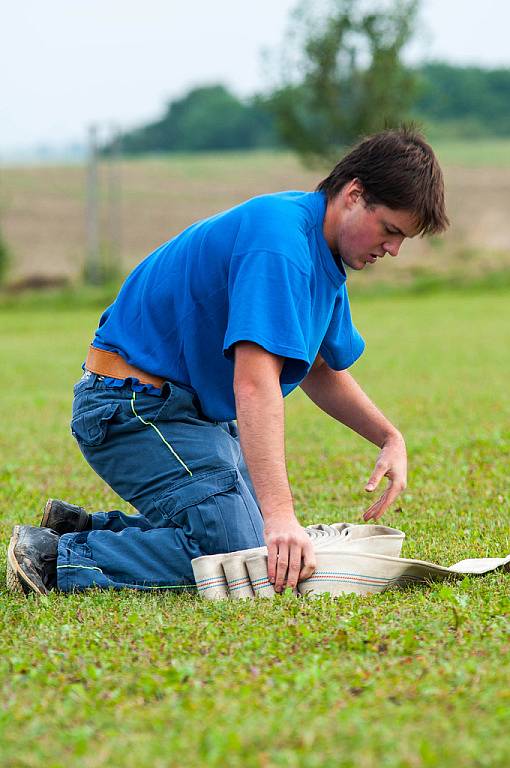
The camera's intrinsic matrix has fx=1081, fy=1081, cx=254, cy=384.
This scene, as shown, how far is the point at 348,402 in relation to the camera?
4.87m

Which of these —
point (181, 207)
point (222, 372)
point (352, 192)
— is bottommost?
point (181, 207)

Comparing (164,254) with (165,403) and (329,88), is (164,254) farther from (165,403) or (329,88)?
(329,88)

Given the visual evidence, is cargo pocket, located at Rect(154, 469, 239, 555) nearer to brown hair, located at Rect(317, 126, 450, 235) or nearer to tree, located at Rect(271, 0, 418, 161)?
brown hair, located at Rect(317, 126, 450, 235)

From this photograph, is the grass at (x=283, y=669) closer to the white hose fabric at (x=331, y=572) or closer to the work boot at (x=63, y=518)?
the white hose fabric at (x=331, y=572)

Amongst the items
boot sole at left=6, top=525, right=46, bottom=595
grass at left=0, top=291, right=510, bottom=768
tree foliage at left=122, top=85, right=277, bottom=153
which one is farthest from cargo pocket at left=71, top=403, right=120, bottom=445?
tree foliage at left=122, top=85, right=277, bottom=153

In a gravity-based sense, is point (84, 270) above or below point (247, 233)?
below

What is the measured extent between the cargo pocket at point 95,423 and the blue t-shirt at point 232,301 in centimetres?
13

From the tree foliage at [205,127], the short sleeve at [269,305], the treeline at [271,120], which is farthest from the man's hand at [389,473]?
the tree foliage at [205,127]

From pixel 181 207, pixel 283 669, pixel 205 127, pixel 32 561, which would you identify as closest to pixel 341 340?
pixel 32 561

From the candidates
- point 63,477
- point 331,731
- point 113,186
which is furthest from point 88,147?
point 331,731

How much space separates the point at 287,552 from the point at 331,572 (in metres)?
0.29

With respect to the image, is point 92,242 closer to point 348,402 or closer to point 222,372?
point 348,402

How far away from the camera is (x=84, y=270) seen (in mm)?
31328

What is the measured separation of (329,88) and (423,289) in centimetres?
913
